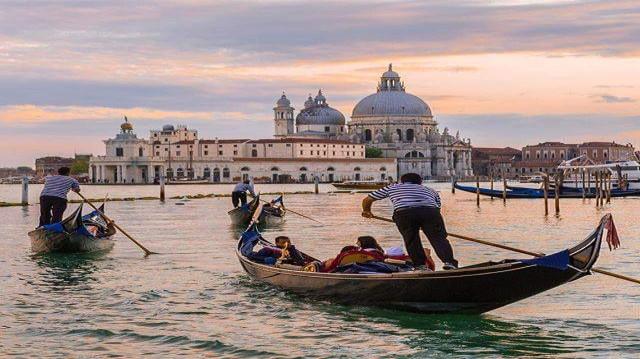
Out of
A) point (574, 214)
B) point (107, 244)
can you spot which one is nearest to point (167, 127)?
point (574, 214)

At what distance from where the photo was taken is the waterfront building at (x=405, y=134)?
13450 centimetres

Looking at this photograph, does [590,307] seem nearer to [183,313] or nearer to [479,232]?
[183,313]

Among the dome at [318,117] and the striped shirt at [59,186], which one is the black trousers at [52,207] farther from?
the dome at [318,117]

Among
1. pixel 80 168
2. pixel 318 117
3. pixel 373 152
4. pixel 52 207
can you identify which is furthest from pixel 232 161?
pixel 52 207

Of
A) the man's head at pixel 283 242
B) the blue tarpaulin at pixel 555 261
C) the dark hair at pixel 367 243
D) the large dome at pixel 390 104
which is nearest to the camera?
the blue tarpaulin at pixel 555 261

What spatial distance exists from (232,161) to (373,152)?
20067mm

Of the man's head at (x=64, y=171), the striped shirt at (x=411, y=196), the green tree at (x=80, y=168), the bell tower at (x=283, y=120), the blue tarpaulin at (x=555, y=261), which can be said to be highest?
the bell tower at (x=283, y=120)

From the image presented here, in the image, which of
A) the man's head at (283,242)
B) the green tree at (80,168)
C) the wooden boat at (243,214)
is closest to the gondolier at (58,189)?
the man's head at (283,242)

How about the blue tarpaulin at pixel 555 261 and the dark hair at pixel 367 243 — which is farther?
the dark hair at pixel 367 243

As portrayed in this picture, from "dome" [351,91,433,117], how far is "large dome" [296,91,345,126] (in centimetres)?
342

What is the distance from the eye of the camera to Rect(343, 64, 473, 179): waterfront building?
134m

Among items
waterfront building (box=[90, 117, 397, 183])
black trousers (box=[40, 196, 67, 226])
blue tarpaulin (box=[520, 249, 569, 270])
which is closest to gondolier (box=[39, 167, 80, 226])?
black trousers (box=[40, 196, 67, 226])

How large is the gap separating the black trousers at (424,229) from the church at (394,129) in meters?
122

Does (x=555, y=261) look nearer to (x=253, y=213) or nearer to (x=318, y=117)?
(x=253, y=213)
